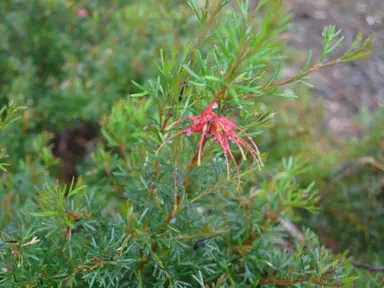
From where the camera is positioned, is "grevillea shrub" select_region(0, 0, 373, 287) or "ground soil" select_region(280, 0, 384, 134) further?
"ground soil" select_region(280, 0, 384, 134)

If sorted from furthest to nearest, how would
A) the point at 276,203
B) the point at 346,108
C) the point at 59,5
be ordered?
1. the point at 346,108
2. the point at 59,5
3. the point at 276,203

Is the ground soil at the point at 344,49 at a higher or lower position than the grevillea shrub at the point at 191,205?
lower

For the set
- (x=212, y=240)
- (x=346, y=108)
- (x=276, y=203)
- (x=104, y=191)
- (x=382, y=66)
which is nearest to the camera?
(x=212, y=240)

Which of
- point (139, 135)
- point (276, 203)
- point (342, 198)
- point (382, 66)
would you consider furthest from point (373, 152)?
point (382, 66)

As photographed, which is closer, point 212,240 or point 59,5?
point 212,240

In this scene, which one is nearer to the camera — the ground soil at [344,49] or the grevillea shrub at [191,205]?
the grevillea shrub at [191,205]

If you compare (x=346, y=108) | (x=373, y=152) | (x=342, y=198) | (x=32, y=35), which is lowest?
(x=346, y=108)

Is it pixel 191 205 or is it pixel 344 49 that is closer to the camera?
pixel 191 205

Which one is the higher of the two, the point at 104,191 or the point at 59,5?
the point at 59,5

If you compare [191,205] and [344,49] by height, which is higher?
[191,205]

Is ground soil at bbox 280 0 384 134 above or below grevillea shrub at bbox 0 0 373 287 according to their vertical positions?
below

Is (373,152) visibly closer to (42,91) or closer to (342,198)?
(342,198)
